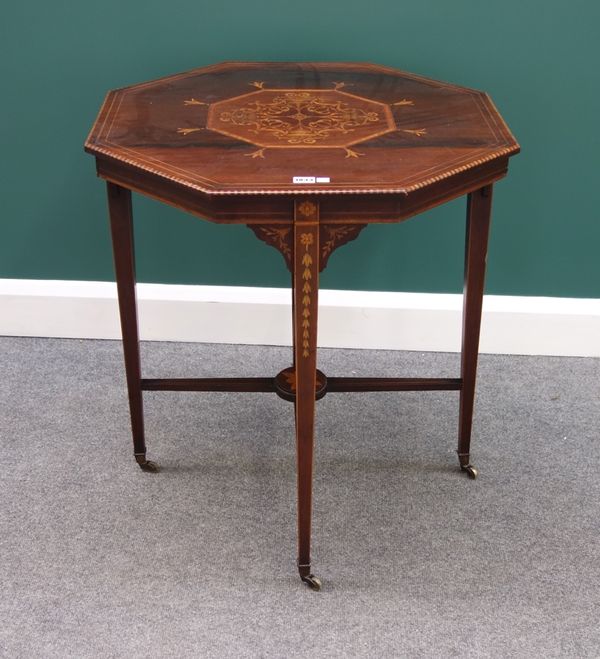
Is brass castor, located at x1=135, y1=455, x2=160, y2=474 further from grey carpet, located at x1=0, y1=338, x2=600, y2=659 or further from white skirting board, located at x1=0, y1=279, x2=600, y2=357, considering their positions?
white skirting board, located at x1=0, y1=279, x2=600, y2=357

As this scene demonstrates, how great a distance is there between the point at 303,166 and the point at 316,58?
0.83 meters

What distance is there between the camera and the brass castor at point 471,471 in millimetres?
2285

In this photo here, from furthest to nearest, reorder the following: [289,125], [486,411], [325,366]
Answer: [325,366], [486,411], [289,125]

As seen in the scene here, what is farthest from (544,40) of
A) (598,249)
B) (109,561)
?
(109,561)

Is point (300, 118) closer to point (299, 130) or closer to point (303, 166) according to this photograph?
point (299, 130)

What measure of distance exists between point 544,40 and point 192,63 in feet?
2.85

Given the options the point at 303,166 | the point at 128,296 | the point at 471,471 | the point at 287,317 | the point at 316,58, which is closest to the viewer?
the point at 303,166

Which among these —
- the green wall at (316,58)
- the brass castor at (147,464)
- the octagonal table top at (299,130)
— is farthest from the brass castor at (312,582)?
the green wall at (316,58)

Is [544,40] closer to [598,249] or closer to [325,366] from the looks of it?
[598,249]

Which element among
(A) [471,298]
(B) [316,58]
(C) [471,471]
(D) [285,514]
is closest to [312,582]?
(D) [285,514]

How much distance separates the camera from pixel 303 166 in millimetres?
1665

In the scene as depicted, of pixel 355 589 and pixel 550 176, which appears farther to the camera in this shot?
pixel 550 176

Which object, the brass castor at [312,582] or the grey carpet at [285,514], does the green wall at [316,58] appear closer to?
the grey carpet at [285,514]

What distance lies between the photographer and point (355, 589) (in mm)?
1970
